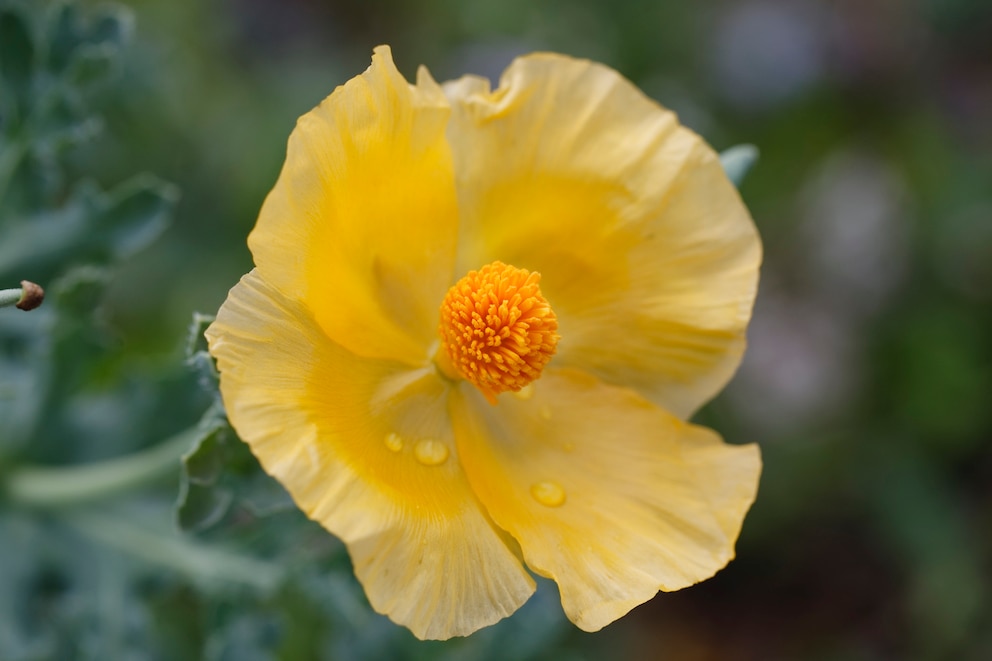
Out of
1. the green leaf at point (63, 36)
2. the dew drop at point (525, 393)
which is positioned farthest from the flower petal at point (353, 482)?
the green leaf at point (63, 36)

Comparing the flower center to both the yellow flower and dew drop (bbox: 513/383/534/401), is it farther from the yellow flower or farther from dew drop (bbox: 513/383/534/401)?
dew drop (bbox: 513/383/534/401)

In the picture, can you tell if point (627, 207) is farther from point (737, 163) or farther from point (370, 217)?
point (370, 217)

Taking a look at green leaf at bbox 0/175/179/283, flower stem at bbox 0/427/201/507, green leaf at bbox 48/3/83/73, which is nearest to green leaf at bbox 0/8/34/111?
green leaf at bbox 48/3/83/73

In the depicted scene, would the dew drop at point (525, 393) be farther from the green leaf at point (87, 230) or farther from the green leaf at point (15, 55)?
the green leaf at point (15, 55)

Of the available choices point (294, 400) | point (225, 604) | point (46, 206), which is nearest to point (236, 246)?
point (46, 206)

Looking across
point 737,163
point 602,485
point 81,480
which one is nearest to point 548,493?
point 602,485
